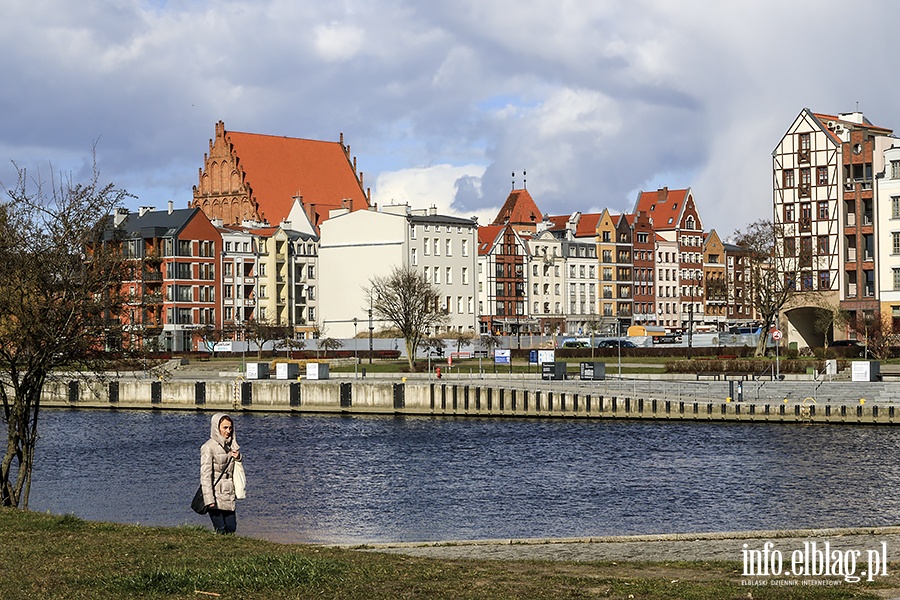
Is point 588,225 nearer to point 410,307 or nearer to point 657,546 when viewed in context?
point 410,307

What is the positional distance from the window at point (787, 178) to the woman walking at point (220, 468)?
109 meters

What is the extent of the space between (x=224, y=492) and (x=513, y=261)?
144028 mm

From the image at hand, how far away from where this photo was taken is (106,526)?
2359 centimetres

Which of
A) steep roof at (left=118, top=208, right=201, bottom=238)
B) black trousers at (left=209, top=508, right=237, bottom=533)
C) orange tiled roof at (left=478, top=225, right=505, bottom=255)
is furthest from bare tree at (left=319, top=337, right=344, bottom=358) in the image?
black trousers at (left=209, top=508, right=237, bottom=533)

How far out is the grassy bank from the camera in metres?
16.2

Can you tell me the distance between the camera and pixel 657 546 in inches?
922

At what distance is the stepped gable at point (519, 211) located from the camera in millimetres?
183875

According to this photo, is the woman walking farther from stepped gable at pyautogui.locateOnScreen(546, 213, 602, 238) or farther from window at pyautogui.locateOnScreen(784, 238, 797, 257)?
stepped gable at pyautogui.locateOnScreen(546, 213, 602, 238)

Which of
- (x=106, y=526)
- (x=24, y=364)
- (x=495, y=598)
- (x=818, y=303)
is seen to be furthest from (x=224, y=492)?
(x=818, y=303)

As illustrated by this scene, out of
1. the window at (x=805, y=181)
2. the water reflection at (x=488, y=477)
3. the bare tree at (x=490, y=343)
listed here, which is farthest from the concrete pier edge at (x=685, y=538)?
the bare tree at (x=490, y=343)

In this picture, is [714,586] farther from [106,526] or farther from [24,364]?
[24,364]

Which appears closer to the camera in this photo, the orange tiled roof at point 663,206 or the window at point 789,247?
the window at point 789,247

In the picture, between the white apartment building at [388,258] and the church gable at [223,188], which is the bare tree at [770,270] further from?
the church gable at [223,188]

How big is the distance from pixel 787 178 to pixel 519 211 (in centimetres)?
6341
